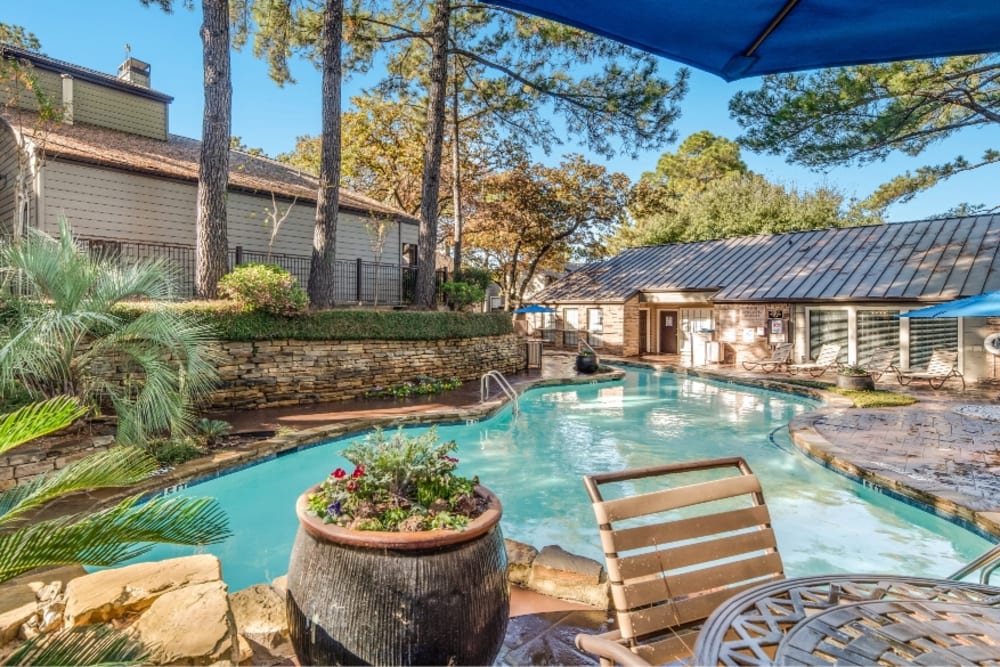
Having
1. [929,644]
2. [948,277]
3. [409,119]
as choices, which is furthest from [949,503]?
[409,119]

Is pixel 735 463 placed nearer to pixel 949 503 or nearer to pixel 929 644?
pixel 929 644

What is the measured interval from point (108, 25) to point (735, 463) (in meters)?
17.9

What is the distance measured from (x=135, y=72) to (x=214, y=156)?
27.4 ft

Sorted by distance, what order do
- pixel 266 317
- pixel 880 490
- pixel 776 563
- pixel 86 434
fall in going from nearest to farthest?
pixel 776 563, pixel 880 490, pixel 86 434, pixel 266 317

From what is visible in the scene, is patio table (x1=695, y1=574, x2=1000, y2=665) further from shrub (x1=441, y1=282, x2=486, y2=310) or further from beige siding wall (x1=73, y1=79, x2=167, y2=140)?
beige siding wall (x1=73, y1=79, x2=167, y2=140)

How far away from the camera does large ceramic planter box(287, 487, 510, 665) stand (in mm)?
2129

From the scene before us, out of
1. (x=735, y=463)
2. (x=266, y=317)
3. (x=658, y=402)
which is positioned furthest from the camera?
(x=658, y=402)

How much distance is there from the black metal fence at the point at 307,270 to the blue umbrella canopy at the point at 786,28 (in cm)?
1154

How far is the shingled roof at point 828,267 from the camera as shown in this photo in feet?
47.9

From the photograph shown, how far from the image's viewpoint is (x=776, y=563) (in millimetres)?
2234

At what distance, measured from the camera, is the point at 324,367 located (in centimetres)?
1098

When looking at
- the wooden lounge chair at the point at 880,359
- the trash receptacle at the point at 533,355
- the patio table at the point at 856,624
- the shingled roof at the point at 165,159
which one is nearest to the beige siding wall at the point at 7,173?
the shingled roof at the point at 165,159

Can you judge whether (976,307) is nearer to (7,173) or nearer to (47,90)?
(7,173)

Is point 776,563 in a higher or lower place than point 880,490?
higher
